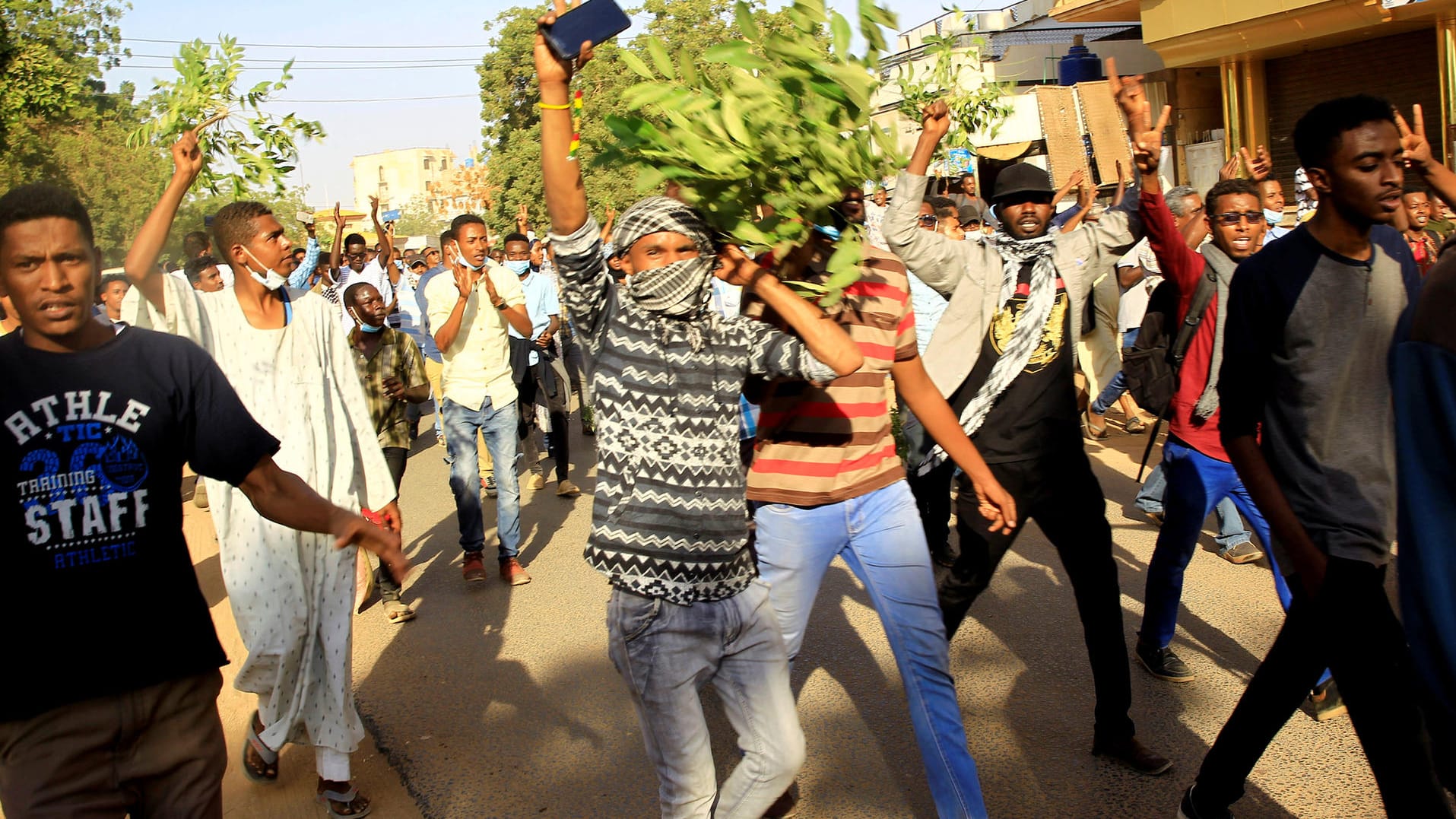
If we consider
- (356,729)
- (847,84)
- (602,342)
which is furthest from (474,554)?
(847,84)

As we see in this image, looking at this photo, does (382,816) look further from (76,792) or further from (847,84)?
(847,84)

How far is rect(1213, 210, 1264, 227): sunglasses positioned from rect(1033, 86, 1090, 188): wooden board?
14.1m

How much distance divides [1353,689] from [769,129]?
2.09 m

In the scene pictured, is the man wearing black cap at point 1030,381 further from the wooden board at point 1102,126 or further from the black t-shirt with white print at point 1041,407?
the wooden board at point 1102,126

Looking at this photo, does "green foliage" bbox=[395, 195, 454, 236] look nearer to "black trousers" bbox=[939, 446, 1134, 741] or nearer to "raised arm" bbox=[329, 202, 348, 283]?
"raised arm" bbox=[329, 202, 348, 283]

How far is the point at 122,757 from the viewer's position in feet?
8.65

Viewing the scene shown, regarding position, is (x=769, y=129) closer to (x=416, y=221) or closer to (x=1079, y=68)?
(x=1079, y=68)

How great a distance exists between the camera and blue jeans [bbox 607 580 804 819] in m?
3.04

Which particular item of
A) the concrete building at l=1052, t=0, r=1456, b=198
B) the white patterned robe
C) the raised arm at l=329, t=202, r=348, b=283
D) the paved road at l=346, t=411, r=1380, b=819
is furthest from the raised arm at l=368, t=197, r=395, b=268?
the concrete building at l=1052, t=0, r=1456, b=198

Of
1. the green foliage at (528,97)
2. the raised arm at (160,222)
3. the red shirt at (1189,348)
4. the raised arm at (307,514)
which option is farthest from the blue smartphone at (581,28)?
the green foliage at (528,97)

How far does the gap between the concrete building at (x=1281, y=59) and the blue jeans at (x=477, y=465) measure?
11982mm

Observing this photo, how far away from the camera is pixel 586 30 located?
3117 millimetres

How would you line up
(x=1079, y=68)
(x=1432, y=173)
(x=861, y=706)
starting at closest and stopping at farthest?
1. (x=1432, y=173)
2. (x=861, y=706)
3. (x=1079, y=68)

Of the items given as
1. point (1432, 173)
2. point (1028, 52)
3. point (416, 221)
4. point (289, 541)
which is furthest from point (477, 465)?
point (416, 221)
